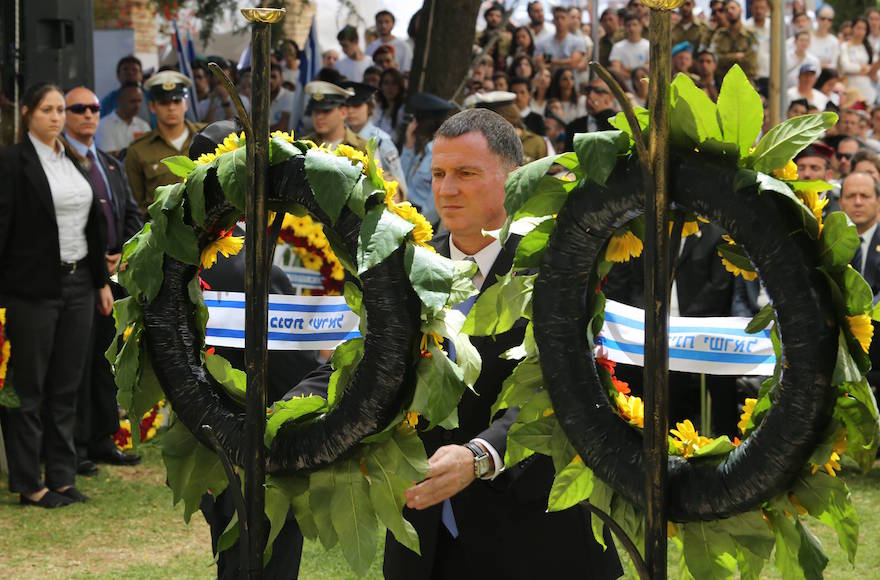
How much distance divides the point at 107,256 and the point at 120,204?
35 centimetres

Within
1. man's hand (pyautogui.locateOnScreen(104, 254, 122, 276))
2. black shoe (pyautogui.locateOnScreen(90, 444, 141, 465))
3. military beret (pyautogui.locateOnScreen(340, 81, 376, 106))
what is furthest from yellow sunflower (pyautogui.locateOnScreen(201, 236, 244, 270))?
military beret (pyautogui.locateOnScreen(340, 81, 376, 106))

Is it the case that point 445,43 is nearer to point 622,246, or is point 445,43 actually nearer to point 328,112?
point 328,112

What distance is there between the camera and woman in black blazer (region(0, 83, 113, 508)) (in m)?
7.16

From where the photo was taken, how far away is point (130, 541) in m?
6.46

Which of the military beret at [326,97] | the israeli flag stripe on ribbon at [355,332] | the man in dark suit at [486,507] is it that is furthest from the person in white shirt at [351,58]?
the man in dark suit at [486,507]

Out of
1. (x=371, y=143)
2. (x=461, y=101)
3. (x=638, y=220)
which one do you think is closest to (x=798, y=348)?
(x=638, y=220)

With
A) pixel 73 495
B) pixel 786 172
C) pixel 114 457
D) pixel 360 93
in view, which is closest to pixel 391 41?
pixel 360 93

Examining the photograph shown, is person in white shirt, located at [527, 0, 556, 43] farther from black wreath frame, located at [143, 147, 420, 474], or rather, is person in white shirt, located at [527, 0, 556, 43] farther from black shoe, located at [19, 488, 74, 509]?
black wreath frame, located at [143, 147, 420, 474]

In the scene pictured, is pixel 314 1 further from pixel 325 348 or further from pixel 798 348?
pixel 798 348

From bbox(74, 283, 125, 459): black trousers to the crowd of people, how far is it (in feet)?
0.04

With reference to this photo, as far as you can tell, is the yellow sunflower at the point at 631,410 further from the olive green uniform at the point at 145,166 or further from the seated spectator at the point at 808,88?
the seated spectator at the point at 808,88

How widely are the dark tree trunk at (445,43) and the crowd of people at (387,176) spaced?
0.44 m

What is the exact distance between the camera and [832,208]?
29.9ft

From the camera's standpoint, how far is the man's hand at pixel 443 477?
287 centimetres
